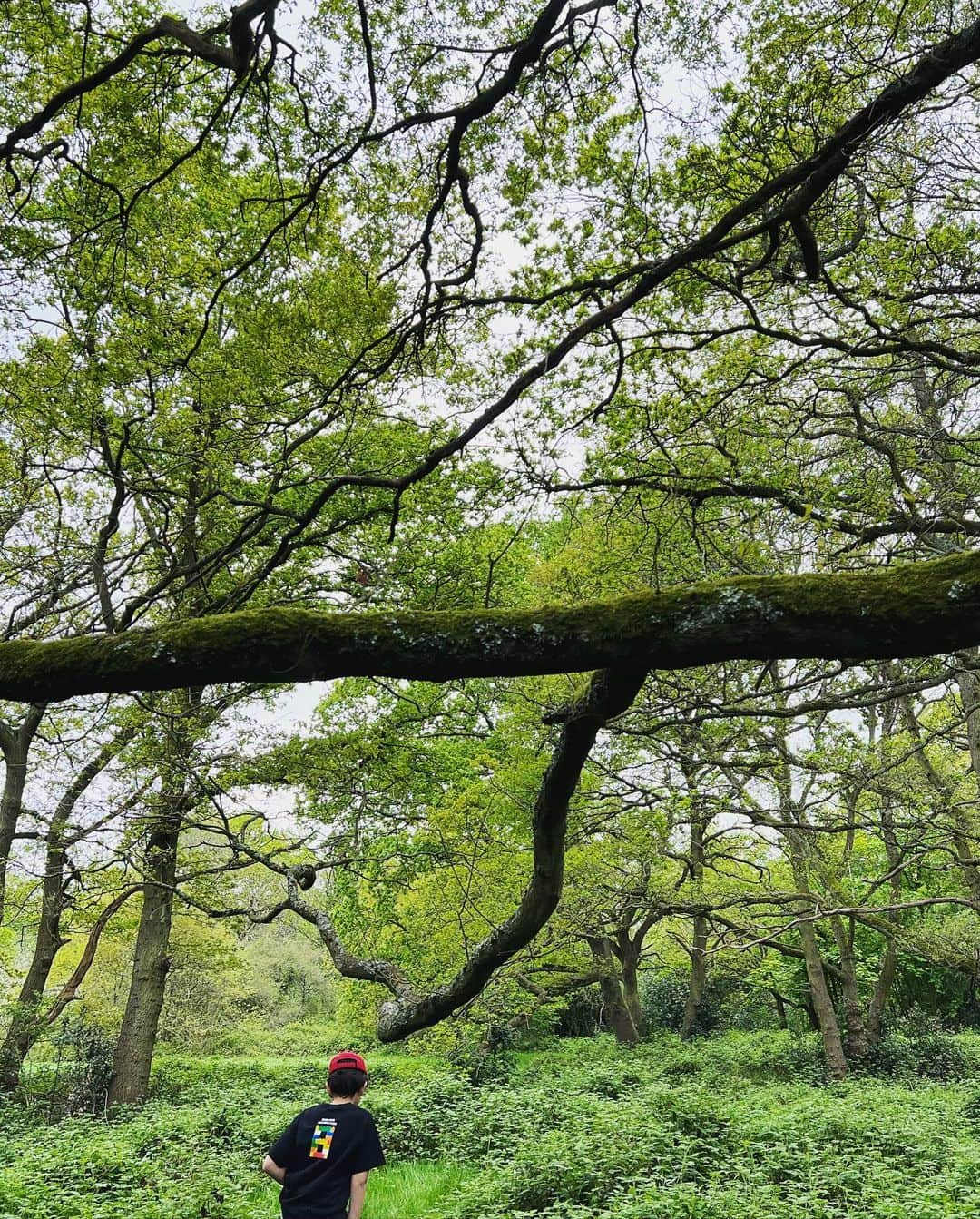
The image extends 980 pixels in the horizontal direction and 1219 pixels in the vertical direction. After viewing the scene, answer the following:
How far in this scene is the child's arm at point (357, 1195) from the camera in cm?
399

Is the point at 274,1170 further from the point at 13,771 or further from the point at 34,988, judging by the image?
the point at 34,988

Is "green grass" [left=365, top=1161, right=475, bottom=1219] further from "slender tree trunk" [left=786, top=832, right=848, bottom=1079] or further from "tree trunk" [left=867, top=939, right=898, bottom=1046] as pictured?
"tree trunk" [left=867, top=939, right=898, bottom=1046]

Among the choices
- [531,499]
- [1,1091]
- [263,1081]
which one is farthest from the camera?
[263,1081]

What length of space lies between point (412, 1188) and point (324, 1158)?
14.2 feet

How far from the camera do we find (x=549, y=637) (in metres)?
2.63

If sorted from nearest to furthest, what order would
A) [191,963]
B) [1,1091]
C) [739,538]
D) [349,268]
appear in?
[349,268]
[739,538]
[1,1091]
[191,963]

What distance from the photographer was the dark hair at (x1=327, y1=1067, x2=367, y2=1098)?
14.0ft

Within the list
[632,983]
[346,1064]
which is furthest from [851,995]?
[346,1064]

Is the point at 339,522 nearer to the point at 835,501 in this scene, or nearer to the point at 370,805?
the point at 370,805

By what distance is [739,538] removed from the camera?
955 cm

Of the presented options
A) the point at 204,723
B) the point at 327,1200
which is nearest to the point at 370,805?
the point at 204,723

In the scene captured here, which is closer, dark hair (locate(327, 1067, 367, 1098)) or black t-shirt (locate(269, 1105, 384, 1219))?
black t-shirt (locate(269, 1105, 384, 1219))

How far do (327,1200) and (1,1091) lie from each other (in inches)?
439

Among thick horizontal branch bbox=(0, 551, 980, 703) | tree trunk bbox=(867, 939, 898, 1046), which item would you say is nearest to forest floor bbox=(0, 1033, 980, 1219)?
tree trunk bbox=(867, 939, 898, 1046)
